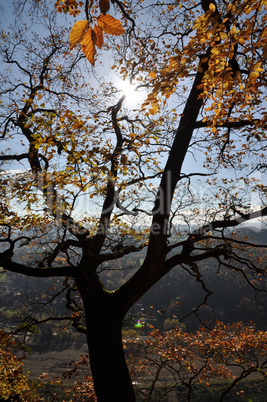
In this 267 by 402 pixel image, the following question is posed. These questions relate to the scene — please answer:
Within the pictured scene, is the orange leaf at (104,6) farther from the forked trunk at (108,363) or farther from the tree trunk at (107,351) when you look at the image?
the forked trunk at (108,363)

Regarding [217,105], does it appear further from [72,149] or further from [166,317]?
[166,317]

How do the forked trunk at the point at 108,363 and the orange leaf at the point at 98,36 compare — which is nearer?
the orange leaf at the point at 98,36

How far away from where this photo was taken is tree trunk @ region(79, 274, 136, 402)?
4031 mm

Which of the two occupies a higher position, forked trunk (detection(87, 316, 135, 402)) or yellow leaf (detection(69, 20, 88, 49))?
yellow leaf (detection(69, 20, 88, 49))

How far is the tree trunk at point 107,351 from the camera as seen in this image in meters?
4.03

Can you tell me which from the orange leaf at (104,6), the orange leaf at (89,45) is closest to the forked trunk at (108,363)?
the orange leaf at (89,45)

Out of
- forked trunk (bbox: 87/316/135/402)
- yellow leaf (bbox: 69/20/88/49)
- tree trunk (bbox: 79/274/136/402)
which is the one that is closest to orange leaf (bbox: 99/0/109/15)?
yellow leaf (bbox: 69/20/88/49)

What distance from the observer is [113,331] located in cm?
438

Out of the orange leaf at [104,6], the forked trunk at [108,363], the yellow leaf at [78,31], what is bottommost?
the forked trunk at [108,363]

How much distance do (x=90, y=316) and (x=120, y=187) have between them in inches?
117

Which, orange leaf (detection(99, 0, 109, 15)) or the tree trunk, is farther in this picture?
the tree trunk

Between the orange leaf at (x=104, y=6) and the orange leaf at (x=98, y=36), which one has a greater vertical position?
the orange leaf at (x=104, y=6)

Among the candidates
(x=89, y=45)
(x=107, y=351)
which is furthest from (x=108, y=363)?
(x=89, y=45)

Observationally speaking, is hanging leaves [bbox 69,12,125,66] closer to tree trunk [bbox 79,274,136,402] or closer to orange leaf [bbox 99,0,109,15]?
orange leaf [bbox 99,0,109,15]
